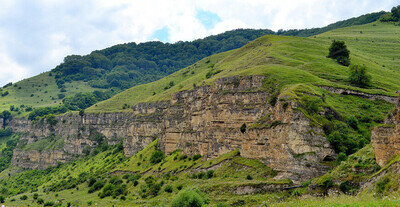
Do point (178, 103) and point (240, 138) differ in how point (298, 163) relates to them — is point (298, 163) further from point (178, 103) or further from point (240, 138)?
point (178, 103)

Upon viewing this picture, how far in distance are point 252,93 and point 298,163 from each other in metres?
20.1

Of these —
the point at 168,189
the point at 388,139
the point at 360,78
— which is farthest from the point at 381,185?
the point at 360,78

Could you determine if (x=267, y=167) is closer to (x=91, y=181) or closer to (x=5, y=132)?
(x=91, y=181)

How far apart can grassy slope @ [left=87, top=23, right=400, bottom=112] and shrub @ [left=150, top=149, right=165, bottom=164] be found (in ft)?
72.8

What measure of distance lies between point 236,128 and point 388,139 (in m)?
Result: 31.9

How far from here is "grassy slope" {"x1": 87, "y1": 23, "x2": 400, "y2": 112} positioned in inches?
2613

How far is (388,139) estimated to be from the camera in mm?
30125

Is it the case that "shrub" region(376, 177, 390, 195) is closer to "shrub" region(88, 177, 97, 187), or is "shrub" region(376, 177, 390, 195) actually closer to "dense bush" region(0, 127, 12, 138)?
"shrub" region(88, 177, 97, 187)

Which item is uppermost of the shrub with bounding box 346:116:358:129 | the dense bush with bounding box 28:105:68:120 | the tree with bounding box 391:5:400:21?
the tree with bounding box 391:5:400:21

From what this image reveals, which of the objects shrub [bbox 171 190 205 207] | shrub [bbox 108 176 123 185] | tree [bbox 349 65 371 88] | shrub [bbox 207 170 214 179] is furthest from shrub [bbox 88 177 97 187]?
tree [bbox 349 65 371 88]

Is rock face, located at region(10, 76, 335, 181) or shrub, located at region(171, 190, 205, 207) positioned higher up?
rock face, located at region(10, 76, 335, 181)

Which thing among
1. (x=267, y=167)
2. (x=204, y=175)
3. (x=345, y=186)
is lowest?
(x=204, y=175)

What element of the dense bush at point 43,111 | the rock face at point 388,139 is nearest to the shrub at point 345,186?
the rock face at point 388,139

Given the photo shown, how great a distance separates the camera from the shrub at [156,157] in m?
85.9
